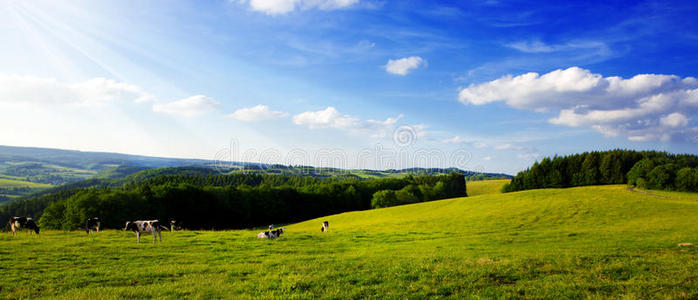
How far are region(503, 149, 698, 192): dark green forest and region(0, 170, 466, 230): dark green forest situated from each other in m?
38.1

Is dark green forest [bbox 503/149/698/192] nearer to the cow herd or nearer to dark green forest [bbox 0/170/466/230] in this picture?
dark green forest [bbox 0/170/466/230]

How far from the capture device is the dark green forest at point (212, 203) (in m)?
68.1

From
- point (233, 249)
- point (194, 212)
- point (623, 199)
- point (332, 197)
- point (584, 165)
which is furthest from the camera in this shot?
point (332, 197)

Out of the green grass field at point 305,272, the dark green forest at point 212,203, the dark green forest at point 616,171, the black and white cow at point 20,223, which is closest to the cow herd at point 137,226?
the black and white cow at point 20,223

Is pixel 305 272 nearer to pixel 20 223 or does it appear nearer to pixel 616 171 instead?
pixel 20 223

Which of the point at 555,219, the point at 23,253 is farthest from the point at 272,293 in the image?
the point at 555,219

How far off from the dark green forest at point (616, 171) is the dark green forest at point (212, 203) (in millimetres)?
38105

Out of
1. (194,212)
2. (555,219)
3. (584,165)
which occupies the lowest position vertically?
(194,212)

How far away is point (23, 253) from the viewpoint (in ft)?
52.1

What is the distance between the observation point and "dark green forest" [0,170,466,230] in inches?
2682

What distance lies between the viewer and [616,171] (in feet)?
290

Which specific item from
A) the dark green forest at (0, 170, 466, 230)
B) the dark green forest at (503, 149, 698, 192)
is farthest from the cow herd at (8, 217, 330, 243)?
the dark green forest at (503, 149, 698, 192)

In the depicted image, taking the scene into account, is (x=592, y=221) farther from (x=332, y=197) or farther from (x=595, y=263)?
(x=332, y=197)

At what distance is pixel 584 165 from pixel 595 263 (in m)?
101
